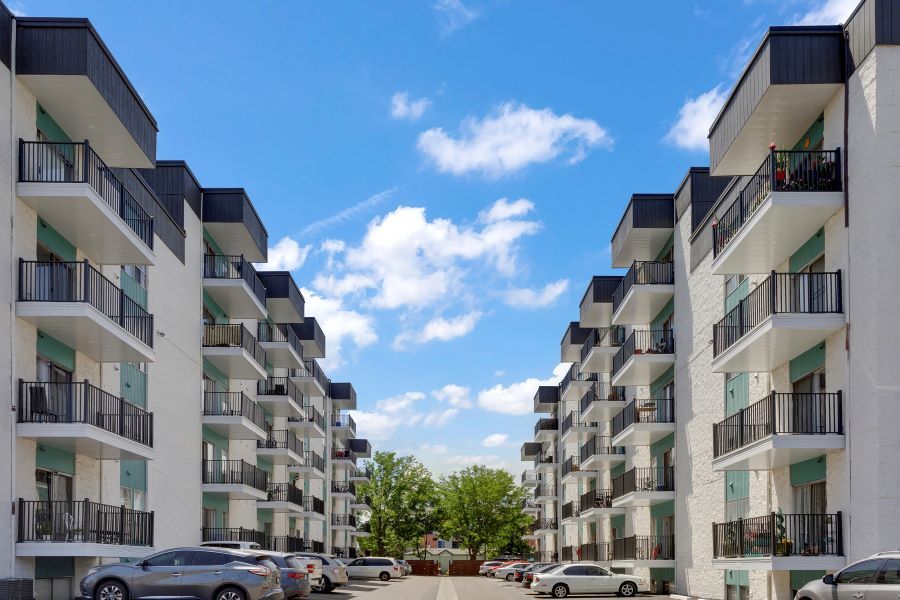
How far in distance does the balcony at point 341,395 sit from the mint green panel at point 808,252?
198 feet

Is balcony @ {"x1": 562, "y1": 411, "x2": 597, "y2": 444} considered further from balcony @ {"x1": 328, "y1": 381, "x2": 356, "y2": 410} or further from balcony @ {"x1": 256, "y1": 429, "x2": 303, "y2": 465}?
balcony @ {"x1": 328, "y1": 381, "x2": 356, "y2": 410}

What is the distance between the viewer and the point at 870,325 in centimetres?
A: 2177

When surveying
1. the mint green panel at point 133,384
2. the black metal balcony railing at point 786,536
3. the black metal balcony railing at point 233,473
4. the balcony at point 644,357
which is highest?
the balcony at point 644,357

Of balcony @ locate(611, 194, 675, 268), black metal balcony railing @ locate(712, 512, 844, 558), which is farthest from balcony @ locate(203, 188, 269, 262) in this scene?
black metal balcony railing @ locate(712, 512, 844, 558)

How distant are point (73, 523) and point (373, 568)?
42.9m

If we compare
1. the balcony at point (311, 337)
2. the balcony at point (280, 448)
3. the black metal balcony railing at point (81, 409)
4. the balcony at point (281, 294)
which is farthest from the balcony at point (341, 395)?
the black metal balcony railing at point (81, 409)

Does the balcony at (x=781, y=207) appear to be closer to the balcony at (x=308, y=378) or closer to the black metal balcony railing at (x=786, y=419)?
the black metal balcony railing at (x=786, y=419)

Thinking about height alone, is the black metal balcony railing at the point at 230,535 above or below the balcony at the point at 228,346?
below

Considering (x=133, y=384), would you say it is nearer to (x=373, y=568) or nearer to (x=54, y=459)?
(x=54, y=459)

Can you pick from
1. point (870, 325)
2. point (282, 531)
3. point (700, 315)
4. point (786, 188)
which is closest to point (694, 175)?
point (700, 315)

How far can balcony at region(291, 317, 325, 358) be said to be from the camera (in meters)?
63.2

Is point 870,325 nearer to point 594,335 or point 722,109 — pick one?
point 722,109

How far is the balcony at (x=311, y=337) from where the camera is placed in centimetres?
6325

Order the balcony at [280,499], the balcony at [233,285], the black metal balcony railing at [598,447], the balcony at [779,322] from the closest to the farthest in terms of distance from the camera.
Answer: the balcony at [779,322], the balcony at [233,285], the balcony at [280,499], the black metal balcony railing at [598,447]
